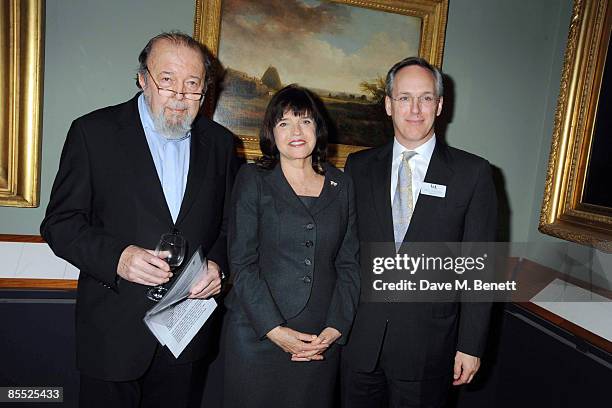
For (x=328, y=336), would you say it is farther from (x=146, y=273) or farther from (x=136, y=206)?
(x=136, y=206)

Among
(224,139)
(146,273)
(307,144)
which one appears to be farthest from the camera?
(224,139)

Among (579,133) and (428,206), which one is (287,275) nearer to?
(428,206)

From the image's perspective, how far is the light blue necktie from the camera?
1.99 meters

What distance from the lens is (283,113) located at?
6.20 feet

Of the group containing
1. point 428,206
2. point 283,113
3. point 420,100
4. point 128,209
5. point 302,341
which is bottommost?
point 302,341

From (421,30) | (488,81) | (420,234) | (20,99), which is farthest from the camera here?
(488,81)

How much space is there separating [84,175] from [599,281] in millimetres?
2868

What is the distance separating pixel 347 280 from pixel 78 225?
109cm

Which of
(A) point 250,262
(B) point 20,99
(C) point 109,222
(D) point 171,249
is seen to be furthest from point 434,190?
(B) point 20,99

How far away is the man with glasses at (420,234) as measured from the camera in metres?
1.95

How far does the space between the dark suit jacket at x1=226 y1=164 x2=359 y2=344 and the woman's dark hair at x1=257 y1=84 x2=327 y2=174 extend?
10 cm

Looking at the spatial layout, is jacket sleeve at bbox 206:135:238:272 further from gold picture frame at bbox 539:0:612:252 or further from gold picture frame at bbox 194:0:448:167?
gold picture frame at bbox 539:0:612:252

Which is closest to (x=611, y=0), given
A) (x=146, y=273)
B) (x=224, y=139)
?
(x=224, y=139)

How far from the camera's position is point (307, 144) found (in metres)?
1.90
